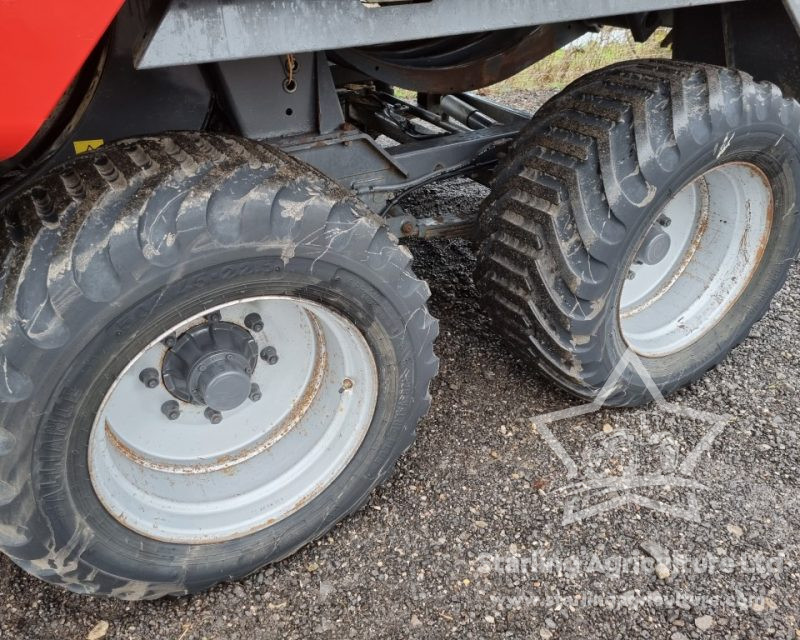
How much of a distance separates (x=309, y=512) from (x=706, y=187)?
1.77 m

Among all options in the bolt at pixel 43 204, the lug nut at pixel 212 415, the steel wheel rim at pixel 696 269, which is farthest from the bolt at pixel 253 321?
the steel wheel rim at pixel 696 269

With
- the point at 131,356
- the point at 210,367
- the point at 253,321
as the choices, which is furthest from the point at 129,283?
the point at 253,321

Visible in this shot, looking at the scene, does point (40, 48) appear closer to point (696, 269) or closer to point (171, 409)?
point (171, 409)

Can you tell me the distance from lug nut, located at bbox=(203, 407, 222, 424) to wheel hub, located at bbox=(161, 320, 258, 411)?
0.09 m

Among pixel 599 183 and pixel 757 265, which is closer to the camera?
pixel 599 183

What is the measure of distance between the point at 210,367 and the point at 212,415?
0.22m

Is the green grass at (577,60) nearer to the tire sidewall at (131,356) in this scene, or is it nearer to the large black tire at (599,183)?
the large black tire at (599,183)

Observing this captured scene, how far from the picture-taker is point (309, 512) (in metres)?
2.04

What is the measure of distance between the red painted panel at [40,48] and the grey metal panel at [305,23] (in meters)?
0.15

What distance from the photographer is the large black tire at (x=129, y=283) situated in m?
1.45

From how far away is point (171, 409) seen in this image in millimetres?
1934

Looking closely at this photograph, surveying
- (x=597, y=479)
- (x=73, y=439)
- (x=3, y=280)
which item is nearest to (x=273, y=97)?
(x=3, y=280)

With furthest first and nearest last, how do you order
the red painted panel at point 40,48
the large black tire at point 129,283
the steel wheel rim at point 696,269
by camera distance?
the steel wheel rim at point 696,269 < the large black tire at point 129,283 < the red painted panel at point 40,48

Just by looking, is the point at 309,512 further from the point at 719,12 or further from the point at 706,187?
the point at 719,12
